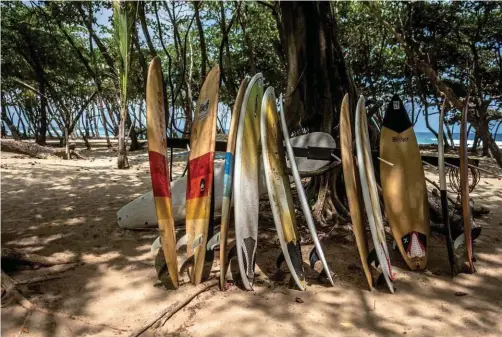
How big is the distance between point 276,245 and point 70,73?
14.9 meters

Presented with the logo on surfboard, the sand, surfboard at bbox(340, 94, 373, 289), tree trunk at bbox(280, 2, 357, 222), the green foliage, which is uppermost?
the green foliage

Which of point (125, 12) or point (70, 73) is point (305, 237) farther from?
point (70, 73)

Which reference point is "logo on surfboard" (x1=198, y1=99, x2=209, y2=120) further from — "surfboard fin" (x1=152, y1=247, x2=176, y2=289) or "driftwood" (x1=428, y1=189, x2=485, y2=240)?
"driftwood" (x1=428, y1=189, x2=485, y2=240)

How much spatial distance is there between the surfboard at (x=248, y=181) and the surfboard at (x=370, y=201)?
0.74 meters

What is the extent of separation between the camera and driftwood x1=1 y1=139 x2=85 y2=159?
816 cm

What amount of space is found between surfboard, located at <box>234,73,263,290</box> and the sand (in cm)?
21

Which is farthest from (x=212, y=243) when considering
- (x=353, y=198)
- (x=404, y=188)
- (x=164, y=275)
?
(x=404, y=188)

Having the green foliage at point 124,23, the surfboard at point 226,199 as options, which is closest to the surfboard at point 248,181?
the surfboard at point 226,199

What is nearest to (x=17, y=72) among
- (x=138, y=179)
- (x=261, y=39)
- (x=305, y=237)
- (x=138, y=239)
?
(x=261, y=39)

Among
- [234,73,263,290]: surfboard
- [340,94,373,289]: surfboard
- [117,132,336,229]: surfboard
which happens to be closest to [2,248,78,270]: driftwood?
[117,132,336,229]: surfboard

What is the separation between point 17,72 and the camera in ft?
47.6

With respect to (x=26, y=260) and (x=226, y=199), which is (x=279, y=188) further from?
(x=26, y=260)

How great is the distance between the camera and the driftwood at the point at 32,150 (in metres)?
8.16

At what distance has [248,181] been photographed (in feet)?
8.34
